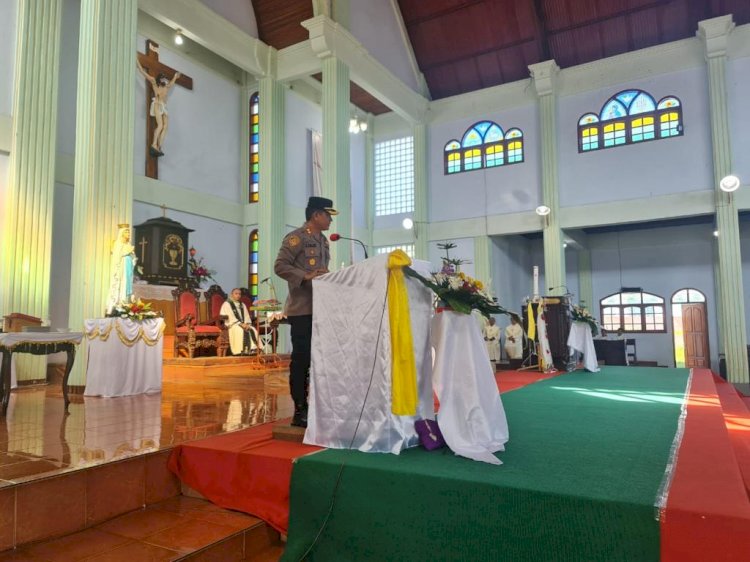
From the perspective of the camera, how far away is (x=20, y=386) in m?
7.46

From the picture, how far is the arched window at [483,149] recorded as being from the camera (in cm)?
1473

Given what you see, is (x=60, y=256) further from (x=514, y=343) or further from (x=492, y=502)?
(x=514, y=343)

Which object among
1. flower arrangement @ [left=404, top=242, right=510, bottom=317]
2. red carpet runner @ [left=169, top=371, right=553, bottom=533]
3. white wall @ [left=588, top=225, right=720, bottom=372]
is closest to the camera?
red carpet runner @ [left=169, top=371, right=553, bottom=533]

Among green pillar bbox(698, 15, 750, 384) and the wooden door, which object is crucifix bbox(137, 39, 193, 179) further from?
the wooden door

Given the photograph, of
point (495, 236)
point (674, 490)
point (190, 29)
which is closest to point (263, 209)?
point (190, 29)

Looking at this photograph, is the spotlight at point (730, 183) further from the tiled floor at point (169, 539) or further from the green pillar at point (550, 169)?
the tiled floor at point (169, 539)

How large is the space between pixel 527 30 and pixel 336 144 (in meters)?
6.27

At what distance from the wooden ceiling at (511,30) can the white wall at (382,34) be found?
543 mm

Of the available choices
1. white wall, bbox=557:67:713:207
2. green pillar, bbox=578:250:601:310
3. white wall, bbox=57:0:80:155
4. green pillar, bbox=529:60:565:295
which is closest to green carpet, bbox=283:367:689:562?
white wall, bbox=57:0:80:155

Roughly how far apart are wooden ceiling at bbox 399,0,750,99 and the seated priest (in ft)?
30.2

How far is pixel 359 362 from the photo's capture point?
3074 millimetres

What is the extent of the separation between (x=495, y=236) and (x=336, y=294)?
1253cm

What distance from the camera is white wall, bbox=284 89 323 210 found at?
14.1 m

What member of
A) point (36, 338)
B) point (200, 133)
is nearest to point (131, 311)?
point (36, 338)
